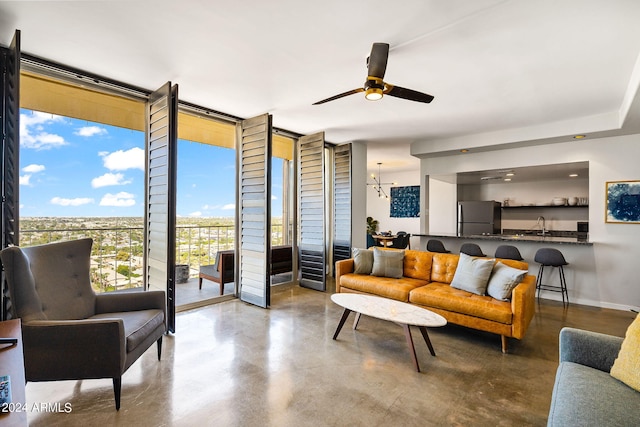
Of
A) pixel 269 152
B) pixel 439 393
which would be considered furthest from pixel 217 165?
pixel 439 393

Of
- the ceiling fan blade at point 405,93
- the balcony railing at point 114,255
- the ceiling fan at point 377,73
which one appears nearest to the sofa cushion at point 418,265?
the ceiling fan blade at point 405,93

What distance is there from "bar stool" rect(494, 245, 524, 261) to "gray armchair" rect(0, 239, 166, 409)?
492cm

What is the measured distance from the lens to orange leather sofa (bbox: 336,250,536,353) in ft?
9.32

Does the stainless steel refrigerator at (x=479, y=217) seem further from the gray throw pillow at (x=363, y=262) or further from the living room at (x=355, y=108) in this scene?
the gray throw pillow at (x=363, y=262)

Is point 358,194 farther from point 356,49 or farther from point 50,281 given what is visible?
point 50,281

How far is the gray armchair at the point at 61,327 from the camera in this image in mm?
1882

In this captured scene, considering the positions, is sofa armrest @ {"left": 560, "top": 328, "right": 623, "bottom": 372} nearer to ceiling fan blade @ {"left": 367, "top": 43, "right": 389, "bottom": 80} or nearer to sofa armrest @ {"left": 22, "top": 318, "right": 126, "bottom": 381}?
ceiling fan blade @ {"left": 367, "top": 43, "right": 389, "bottom": 80}

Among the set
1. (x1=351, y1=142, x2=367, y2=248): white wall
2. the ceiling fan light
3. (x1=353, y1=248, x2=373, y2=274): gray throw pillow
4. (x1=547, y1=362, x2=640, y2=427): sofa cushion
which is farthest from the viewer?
(x1=351, y1=142, x2=367, y2=248): white wall

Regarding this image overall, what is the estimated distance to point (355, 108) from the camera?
13.2 feet

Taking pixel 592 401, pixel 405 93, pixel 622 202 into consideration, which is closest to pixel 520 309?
pixel 592 401

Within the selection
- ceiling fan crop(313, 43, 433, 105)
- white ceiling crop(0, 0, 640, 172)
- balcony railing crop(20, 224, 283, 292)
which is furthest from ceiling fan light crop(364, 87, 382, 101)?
balcony railing crop(20, 224, 283, 292)

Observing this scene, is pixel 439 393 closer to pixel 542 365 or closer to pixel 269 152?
pixel 542 365

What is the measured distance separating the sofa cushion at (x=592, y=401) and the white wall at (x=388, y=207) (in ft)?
25.5

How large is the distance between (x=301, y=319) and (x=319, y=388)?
145cm
